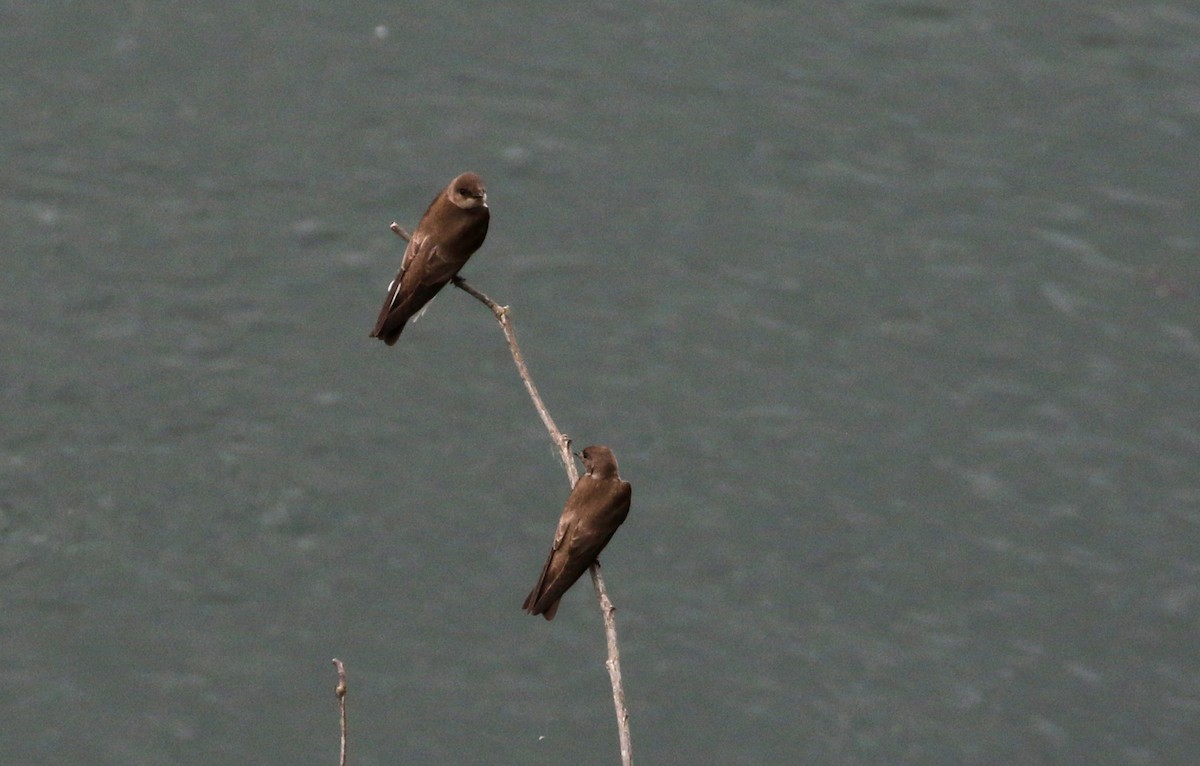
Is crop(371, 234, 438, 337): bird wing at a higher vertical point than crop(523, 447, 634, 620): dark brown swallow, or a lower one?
higher

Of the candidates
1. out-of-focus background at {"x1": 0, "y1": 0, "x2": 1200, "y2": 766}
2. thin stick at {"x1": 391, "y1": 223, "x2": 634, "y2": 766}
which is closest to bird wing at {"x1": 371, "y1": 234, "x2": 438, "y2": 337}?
thin stick at {"x1": 391, "y1": 223, "x2": 634, "y2": 766}

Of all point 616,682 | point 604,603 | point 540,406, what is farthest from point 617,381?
point 616,682

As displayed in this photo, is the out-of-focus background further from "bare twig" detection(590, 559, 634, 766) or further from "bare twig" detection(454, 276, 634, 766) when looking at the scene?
"bare twig" detection(590, 559, 634, 766)

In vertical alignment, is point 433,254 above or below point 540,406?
below

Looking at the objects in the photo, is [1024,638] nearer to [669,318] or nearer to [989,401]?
[989,401]

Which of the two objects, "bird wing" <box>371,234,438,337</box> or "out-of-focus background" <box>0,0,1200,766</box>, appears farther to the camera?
"out-of-focus background" <box>0,0,1200,766</box>

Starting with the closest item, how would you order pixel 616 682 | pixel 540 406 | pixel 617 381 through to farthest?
pixel 616 682
pixel 540 406
pixel 617 381

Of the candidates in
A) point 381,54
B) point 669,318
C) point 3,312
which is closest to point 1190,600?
point 669,318

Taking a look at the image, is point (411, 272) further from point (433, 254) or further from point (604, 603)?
point (604, 603)
